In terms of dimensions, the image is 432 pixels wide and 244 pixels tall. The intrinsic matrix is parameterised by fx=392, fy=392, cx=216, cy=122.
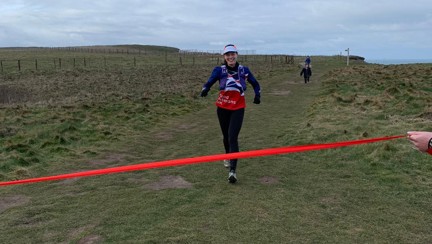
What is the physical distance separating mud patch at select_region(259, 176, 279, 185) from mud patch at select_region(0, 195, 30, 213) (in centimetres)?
343

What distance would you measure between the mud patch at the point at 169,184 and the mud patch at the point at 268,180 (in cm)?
113

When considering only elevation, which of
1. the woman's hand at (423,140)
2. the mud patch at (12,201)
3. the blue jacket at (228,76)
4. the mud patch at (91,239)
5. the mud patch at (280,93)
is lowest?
the mud patch at (12,201)

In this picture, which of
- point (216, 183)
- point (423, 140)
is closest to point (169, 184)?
point (216, 183)

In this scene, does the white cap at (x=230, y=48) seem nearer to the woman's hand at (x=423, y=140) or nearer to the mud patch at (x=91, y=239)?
the mud patch at (x=91, y=239)

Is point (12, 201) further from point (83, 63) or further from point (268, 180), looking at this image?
point (83, 63)

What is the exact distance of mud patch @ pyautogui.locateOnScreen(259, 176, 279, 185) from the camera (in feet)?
19.7

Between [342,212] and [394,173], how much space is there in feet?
6.42

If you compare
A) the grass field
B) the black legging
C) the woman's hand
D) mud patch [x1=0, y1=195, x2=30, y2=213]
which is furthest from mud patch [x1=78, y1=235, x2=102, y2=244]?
the woman's hand

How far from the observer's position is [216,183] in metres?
6.01

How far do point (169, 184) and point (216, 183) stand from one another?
0.73 m

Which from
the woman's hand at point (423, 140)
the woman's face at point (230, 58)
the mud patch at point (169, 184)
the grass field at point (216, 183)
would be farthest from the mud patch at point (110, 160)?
the woman's hand at point (423, 140)

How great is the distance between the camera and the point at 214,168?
6.93m

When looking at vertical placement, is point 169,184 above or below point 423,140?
below

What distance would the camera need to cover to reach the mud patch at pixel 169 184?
5906 millimetres
